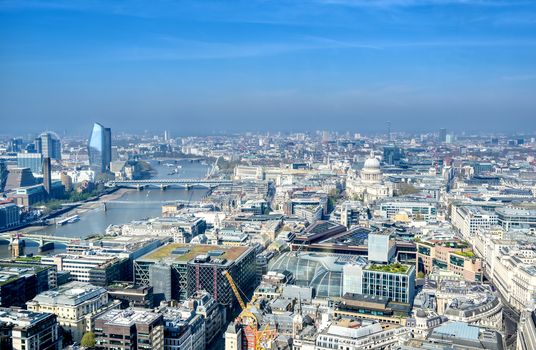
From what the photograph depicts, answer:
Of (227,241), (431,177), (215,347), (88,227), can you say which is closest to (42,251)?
(88,227)

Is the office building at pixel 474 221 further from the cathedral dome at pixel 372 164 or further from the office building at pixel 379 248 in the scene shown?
the cathedral dome at pixel 372 164

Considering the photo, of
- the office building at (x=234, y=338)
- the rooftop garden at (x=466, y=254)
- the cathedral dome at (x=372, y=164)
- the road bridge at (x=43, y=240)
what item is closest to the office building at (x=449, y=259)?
the rooftop garden at (x=466, y=254)

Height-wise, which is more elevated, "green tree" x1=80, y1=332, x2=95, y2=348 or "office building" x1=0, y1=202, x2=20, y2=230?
"office building" x1=0, y1=202, x2=20, y2=230

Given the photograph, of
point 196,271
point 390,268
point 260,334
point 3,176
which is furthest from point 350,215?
point 3,176

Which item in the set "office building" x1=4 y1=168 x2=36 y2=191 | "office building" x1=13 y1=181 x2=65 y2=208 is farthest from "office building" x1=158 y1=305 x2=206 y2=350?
"office building" x1=4 y1=168 x2=36 y2=191

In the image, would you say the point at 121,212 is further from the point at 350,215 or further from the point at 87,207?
the point at 350,215

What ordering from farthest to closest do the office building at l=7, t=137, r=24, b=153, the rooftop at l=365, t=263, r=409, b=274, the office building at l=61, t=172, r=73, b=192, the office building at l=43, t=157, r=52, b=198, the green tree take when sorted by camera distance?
the office building at l=7, t=137, r=24, b=153 < the office building at l=61, t=172, r=73, b=192 < the office building at l=43, t=157, r=52, b=198 < the rooftop at l=365, t=263, r=409, b=274 < the green tree

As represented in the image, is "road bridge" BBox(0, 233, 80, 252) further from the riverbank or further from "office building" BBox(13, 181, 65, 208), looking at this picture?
"office building" BBox(13, 181, 65, 208)
